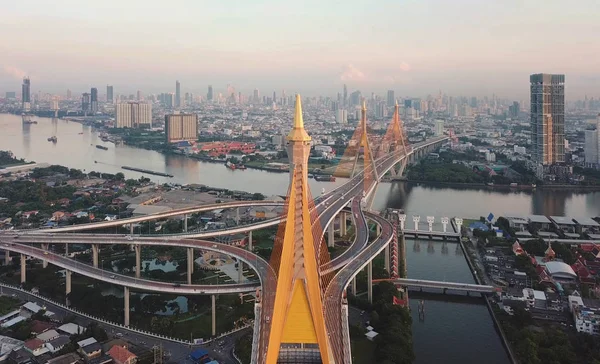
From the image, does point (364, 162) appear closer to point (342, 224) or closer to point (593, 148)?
point (342, 224)

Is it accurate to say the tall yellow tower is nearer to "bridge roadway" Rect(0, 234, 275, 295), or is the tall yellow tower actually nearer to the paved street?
the paved street

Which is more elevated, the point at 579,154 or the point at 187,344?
the point at 579,154

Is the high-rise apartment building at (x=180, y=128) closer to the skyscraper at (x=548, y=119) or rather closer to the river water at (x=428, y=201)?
→ the river water at (x=428, y=201)

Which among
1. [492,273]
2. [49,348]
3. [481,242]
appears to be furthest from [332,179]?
[49,348]

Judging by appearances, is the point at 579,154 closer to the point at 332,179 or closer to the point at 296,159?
the point at 332,179

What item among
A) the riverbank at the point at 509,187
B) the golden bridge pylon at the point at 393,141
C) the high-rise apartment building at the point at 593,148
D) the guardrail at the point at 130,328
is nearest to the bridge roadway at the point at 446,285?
the guardrail at the point at 130,328

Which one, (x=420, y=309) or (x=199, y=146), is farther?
(x=199, y=146)

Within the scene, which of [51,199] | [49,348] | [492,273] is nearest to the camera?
[49,348]
